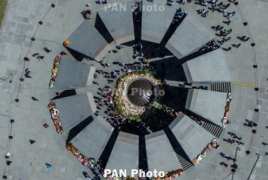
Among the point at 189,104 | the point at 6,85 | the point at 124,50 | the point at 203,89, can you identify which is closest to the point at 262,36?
the point at 203,89

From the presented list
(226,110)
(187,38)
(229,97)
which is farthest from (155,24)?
(226,110)

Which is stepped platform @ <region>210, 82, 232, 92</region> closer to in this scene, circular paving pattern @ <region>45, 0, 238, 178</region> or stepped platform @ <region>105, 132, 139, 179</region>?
circular paving pattern @ <region>45, 0, 238, 178</region>

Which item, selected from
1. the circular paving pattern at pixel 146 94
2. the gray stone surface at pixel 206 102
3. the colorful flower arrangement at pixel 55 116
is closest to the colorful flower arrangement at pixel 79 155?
the circular paving pattern at pixel 146 94

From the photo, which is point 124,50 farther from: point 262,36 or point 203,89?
point 262,36

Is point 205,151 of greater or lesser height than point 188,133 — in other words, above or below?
below

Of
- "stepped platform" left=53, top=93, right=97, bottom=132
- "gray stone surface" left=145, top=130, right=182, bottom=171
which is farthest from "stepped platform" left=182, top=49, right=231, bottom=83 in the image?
"stepped platform" left=53, top=93, right=97, bottom=132

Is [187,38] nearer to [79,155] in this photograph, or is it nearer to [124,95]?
[124,95]

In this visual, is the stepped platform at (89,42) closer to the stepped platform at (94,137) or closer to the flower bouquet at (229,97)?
the stepped platform at (94,137)
